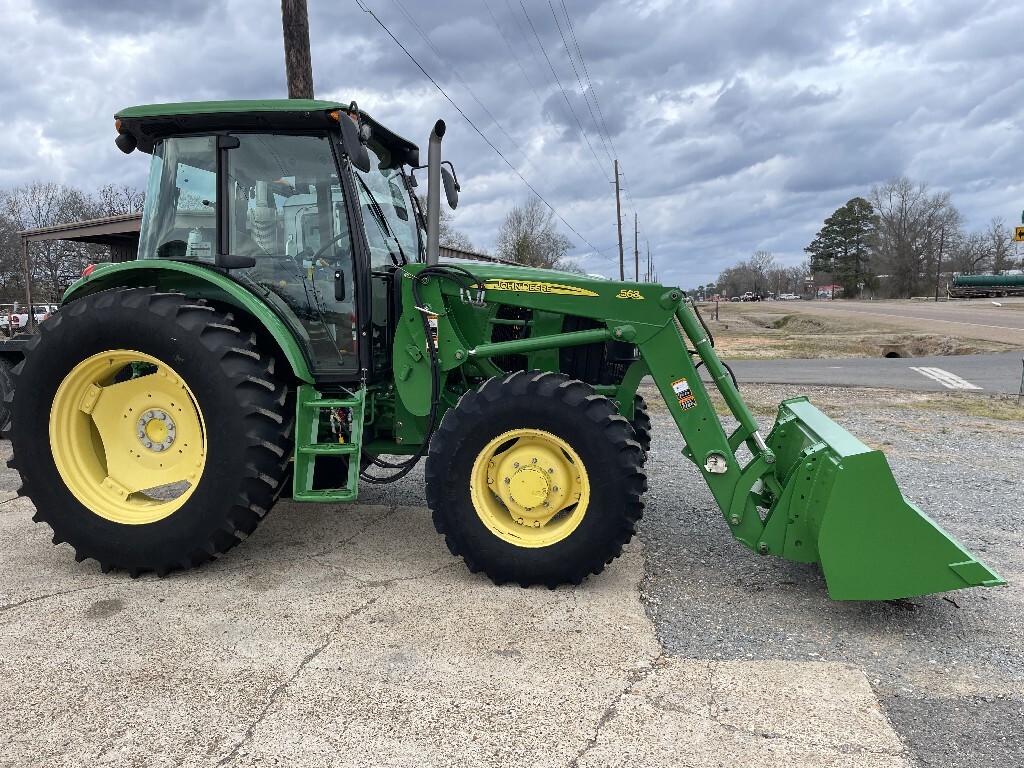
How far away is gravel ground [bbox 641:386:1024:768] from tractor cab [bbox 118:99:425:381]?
215 centimetres

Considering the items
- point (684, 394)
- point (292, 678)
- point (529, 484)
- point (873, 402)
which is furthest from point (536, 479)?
point (873, 402)

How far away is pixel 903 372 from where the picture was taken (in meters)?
12.9

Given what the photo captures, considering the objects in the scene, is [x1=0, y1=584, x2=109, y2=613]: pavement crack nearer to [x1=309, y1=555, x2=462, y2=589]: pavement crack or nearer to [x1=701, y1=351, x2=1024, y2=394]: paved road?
[x1=309, y1=555, x2=462, y2=589]: pavement crack

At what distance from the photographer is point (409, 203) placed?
476 centimetres

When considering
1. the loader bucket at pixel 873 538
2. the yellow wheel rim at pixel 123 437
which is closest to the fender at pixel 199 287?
the yellow wheel rim at pixel 123 437

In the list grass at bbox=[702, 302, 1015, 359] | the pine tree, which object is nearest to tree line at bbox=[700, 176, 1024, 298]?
the pine tree

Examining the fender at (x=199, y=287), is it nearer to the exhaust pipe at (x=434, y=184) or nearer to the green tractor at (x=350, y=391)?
the green tractor at (x=350, y=391)

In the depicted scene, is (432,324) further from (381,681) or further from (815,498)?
(815,498)

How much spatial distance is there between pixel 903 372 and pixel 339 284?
1212 cm

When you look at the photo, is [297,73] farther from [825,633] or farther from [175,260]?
[825,633]

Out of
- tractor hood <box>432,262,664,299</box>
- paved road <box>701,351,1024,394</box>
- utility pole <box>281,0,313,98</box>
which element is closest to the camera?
tractor hood <box>432,262,664,299</box>

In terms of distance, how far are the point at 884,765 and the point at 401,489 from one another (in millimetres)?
3868

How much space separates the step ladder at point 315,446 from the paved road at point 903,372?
9.47m

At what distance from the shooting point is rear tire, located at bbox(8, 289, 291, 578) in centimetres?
353
